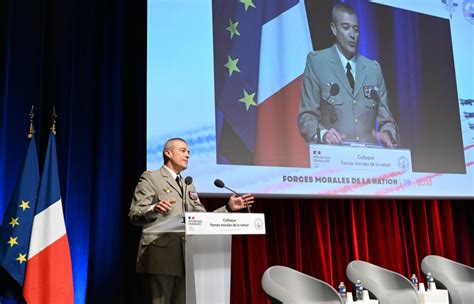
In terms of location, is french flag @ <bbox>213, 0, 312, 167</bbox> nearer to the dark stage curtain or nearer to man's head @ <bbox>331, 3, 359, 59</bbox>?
man's head @ <bbox>331, 3, 359, 59</bbox>

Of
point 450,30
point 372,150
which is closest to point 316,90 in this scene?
point 372,150

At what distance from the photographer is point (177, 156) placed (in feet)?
10.3

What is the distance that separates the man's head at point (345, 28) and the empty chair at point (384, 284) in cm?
199

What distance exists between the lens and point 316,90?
4270 mm

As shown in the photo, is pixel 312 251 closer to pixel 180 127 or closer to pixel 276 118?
pixel 276 118

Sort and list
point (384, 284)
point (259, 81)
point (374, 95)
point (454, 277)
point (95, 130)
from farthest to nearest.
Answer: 1. point (374, 95)
2. point (259, 81)
3. point (95, 130)
4. point (454, 277)
5. point (384, 284)

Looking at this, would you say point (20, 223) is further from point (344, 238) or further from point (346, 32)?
point (346, 32)

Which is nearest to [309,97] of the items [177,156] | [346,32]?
[346,32]

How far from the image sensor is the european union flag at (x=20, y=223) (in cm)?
311

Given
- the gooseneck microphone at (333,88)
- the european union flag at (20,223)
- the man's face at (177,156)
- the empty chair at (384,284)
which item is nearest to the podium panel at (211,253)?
the man's face at (177,156)

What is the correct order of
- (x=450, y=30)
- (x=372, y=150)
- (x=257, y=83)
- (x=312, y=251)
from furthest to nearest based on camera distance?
(x=450, y=30) → (x=312, y=251) → (x=372, y=150) → (x=257, y=83)

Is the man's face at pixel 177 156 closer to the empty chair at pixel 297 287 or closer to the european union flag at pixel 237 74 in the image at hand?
the european union flag at pixel 237 74

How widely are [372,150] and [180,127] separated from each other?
1635mm

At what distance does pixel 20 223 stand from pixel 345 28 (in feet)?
9.79
